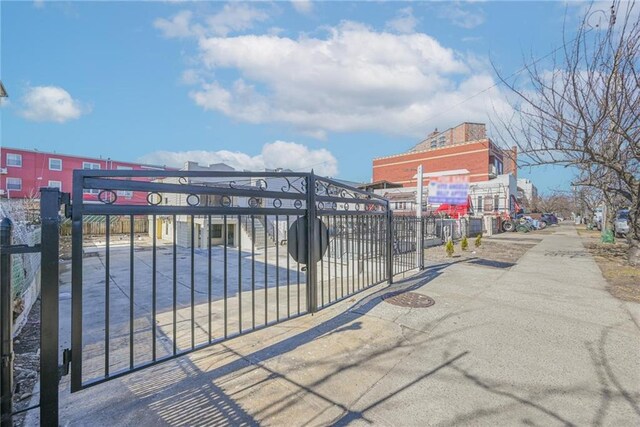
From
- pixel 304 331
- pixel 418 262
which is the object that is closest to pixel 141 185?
pixel 304 331

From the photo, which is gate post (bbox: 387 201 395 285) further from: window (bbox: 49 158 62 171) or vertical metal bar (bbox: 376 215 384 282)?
window (bbox: 49 158 62 171)

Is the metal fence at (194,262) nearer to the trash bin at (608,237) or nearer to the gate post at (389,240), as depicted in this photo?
the gate post at (389,240)

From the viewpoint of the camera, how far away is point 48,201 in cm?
173

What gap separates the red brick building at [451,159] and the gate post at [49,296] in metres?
33.2

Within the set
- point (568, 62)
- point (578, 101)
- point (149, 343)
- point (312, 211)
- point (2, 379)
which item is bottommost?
point (149, 343)

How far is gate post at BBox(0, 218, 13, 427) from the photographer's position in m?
1.63

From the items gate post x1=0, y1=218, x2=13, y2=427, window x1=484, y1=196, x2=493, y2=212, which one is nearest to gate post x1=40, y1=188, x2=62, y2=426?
gate post x1=0, y1=218, x2=13, y2=427

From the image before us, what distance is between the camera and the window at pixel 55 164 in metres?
33.0

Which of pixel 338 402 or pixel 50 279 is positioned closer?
pixel 50 279

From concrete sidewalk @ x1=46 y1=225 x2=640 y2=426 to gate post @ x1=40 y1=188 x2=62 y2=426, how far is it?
1.42ft

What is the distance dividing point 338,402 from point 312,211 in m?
1.84

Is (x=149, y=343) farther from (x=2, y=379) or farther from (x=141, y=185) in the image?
(x=141, y=185)

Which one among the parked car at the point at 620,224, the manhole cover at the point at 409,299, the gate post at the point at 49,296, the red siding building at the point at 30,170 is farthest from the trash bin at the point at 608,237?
the red siding building at the point at 30,170

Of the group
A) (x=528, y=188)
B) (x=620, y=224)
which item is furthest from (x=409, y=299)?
(x=528, y=188)
